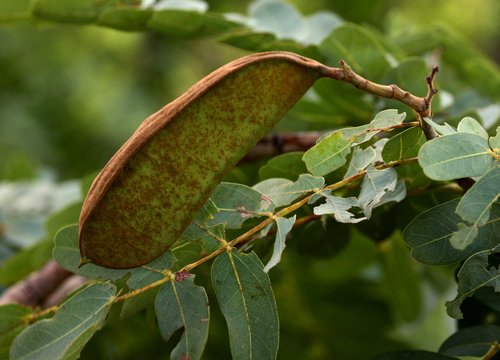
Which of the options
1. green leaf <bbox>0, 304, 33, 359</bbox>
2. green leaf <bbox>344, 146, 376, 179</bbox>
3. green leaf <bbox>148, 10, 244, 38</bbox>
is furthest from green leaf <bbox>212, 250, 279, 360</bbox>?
green leaf <bbox>148, 10, 244, 38</bbox>

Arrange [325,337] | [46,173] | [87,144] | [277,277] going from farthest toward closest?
1. [87,144]
2. [46,173]
3. [325,337]
4. [277,277]

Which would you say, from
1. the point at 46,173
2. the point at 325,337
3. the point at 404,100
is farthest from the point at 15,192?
the point at 404,100

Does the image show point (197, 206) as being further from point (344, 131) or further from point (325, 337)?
point (325, 337)

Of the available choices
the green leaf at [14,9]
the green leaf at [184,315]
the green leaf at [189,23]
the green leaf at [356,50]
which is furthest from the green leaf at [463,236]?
the green leaf at [14,9]

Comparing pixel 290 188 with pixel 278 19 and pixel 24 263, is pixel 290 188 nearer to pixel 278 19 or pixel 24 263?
pixel 278 19

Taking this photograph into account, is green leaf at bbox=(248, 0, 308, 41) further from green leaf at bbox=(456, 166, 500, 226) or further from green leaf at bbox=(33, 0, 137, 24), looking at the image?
green leaf at bbox=(456, 166, 500, 226)

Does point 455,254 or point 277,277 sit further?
point 277,277
